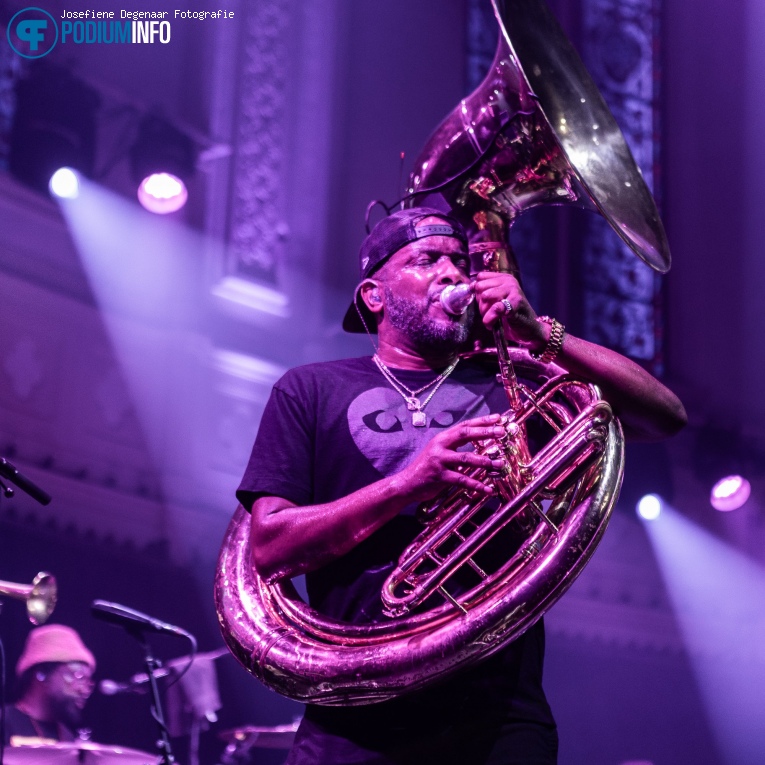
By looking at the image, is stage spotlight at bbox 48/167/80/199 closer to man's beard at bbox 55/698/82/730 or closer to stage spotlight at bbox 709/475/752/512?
man's beard at bbox 55/698/82/730

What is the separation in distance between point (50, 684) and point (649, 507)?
4.13m

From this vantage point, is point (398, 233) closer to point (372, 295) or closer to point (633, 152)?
point (372, 295)

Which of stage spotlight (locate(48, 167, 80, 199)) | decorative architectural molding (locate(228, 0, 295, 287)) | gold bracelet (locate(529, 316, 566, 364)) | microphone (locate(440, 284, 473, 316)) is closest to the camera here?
gold bracelet (locate(529, 316, 566, 364))

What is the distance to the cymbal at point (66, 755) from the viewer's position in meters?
3.83

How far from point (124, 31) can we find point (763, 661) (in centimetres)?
570

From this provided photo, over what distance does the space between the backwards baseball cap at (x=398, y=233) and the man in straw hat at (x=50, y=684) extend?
2959 mm

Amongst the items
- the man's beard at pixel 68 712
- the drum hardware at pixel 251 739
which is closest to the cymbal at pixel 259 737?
the drum hardware at pixel 251 739

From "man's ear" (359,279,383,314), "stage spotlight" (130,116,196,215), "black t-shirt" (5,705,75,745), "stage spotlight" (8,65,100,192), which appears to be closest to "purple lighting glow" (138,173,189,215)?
"stage spotlight" (130,116,196,215)

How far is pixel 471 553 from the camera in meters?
2.04

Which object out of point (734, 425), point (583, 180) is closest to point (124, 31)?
point (583, 180)

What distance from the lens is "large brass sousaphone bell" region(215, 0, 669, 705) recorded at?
193cm

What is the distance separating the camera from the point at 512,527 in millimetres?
2174

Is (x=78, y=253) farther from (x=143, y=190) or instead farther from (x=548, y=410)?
(x=548, y=410)

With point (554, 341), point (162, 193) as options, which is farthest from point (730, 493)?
point (554, 341)
